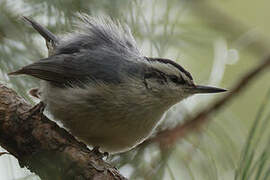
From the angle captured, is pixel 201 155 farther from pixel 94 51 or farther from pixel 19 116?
pixel 94 51

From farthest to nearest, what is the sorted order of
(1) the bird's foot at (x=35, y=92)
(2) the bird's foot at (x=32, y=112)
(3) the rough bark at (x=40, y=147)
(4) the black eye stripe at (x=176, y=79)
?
(4) the black eye stripe at (x=176, y=79) < (1) the bird's foot at (x=35, y=92) < (2) the bird's foot at (x=32, y=112) < (3) the rough bark at (x=40, y=147)

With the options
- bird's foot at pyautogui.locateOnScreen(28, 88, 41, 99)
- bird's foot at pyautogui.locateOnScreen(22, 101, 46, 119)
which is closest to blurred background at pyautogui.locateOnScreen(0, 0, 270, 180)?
bird's foot at pyautogui.locateOnScreen(28, 88, 41, 99)

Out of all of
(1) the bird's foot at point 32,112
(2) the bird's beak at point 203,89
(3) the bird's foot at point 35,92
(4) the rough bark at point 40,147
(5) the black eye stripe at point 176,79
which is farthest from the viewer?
(5) the black eye stripe at point 176,79

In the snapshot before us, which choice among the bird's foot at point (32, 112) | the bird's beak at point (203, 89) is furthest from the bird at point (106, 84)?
the bird's foot at point (32, 112)

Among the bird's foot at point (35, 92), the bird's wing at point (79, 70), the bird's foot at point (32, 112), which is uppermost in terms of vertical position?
the bird's wing at point (79, 70)

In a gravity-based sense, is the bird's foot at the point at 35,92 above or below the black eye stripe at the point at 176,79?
below

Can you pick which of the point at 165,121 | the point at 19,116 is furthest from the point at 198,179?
the point at 19,116

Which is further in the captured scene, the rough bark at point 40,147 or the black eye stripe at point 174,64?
the black eye stripe at point 174,64

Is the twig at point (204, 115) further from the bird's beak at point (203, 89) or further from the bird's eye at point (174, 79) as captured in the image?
the bird's eye at point (174, 79)
